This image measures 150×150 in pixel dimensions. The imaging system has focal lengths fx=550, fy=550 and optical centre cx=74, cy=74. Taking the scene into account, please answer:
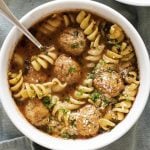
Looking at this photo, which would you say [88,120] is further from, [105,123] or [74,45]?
[74,45]

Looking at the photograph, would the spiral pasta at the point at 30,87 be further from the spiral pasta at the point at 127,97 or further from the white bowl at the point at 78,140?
the spiral pasta at the point at 127,97

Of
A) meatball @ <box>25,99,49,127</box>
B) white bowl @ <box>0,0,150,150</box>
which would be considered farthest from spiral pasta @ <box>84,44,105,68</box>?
meatball @ <box>25,99,49,127</box>

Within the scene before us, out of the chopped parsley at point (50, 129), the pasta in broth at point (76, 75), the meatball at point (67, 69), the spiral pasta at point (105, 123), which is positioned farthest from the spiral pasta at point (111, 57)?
the chopped parsley at point (50, 129)

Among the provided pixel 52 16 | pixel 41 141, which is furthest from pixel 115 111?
pixel 52 16

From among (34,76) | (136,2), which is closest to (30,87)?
(34,76)

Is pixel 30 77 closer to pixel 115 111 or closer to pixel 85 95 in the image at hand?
pixel 85 95

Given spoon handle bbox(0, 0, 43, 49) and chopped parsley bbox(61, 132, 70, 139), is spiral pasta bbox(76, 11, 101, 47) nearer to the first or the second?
spoon handle bbox(0, 0, 43, 49)

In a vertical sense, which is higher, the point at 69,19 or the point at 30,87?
the point at 69,19
